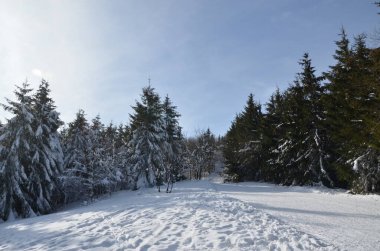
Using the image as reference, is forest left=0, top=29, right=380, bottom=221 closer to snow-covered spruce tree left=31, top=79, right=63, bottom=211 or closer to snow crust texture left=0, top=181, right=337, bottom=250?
snow-covered spruce tree left=31, top=79, right=63, bottom=211

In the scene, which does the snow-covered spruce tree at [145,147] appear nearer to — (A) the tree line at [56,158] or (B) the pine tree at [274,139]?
(A) the tree line at [56,158]

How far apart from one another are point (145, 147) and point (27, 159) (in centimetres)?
1296

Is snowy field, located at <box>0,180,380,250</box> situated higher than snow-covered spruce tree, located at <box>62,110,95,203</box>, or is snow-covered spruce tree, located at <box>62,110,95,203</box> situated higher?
snow-covered spruce tree, located at <box>62,110,95,203</box>

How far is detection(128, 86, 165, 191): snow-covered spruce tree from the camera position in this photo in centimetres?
3453

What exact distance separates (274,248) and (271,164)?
90.8 feet

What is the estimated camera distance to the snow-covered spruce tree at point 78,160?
3147 centimetres

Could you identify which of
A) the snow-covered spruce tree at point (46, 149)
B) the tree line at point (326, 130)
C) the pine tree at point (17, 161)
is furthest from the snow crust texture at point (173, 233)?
the snow-covered spruce tree at point (46, 149)

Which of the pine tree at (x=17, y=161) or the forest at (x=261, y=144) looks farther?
the pine tree at (x=17, y=161)

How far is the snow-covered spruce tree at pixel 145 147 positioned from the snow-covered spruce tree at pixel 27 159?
28.8 ft

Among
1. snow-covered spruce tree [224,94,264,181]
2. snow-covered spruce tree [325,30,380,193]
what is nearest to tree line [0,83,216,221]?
snow-covered spruce tree [224,94,264,181]

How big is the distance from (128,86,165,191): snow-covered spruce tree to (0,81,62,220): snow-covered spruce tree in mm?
8787

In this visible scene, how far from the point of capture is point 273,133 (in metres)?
35.9

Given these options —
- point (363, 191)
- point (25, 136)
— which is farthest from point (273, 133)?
point (25, 136)

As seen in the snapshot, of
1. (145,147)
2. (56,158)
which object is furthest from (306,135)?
(56,158)
